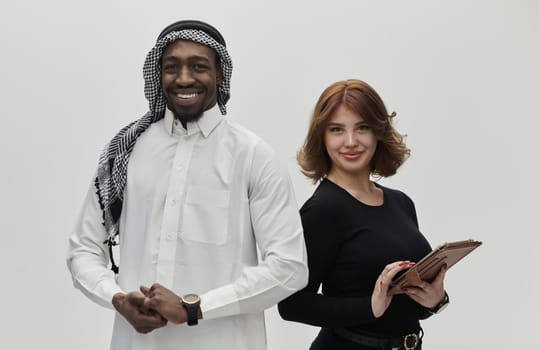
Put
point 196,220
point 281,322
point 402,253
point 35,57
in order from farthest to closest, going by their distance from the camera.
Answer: point 281,322 → point 35,57 → point 402,253 → point 196,220

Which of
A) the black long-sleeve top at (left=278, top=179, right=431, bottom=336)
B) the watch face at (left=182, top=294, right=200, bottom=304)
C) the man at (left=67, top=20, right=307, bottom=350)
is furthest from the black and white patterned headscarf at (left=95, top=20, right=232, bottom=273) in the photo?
the black long-sleeve top at (left=278, top=179, right=431, bottom=336)

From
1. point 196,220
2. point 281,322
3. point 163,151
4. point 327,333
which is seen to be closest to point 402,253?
point 327,333

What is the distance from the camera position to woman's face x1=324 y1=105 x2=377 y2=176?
229 centimetres

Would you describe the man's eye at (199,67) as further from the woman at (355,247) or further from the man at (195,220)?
the woman at (355,247)

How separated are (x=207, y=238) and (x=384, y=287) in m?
0.53

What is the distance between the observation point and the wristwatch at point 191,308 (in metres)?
1.92

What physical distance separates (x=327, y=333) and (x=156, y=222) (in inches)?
26.1

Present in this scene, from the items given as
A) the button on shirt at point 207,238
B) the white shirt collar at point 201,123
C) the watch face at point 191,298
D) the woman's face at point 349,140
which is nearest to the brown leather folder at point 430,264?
the button on shirt at point 207,238

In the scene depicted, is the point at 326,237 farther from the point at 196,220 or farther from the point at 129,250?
the point at 129,250

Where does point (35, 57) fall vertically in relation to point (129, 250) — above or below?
above

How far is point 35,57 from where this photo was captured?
3.82 meters

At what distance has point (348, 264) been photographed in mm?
2203

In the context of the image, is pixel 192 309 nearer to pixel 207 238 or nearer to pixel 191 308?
pixel 191 308

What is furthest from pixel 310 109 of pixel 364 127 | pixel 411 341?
pixel 411 341
